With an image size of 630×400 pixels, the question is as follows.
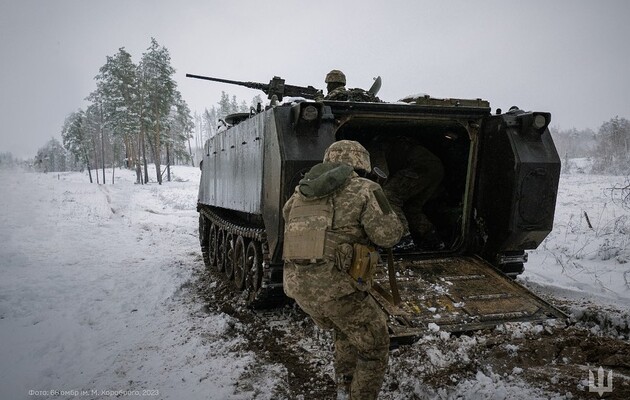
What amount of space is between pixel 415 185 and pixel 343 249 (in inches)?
139

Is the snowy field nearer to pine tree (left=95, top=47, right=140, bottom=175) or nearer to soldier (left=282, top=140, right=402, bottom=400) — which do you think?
soldier (left=282, top=140, right=402, bottom=400)

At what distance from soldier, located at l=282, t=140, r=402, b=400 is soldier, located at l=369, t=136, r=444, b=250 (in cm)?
308

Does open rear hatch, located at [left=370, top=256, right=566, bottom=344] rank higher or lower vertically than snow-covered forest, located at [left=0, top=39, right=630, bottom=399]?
higher

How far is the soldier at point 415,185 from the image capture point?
19.0 ft

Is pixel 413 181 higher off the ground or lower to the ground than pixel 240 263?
higher

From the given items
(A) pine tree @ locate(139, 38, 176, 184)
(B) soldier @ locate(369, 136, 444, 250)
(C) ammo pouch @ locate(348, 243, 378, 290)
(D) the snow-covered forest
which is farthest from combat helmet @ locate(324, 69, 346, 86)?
(A) pine tree @ locate(139, 38, 176, 184)

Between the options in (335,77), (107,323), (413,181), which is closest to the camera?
(107,323)

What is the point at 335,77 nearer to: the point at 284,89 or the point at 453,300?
the point at 284,89

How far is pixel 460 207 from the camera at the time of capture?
6.10 metres

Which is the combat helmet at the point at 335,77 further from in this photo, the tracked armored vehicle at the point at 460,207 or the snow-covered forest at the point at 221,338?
the snow-covered forest at the point at 221,338

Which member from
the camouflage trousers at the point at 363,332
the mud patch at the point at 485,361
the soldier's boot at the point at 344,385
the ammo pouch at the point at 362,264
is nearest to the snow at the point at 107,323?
the mud patch at the point at 485,361

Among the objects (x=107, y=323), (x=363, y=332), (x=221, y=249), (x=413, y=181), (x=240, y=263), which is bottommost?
(x=107, y=323)

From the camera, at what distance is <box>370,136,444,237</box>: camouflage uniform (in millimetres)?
5832

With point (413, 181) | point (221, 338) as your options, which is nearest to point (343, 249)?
point (221, 338)
